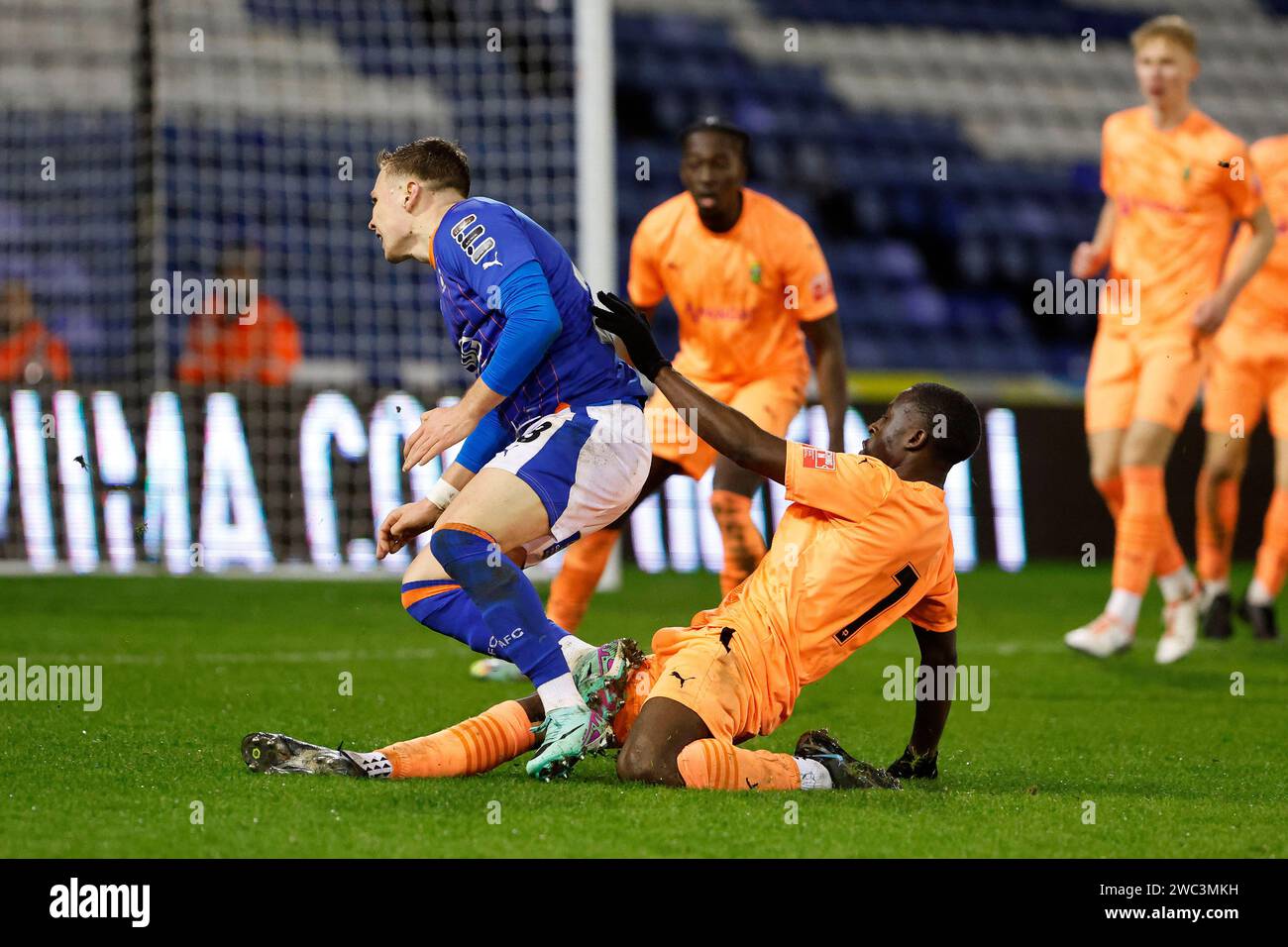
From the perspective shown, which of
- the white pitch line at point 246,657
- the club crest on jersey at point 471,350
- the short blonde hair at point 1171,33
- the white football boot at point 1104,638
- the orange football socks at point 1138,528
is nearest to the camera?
the club crest on jersey at point 471,350

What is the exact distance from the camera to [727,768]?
12.8 ft

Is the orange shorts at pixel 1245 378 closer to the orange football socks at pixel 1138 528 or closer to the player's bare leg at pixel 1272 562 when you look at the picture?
the player's bare leg at pixel 1272 562

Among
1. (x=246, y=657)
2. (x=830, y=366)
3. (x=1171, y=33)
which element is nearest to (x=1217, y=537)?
(x=1171, y=33)

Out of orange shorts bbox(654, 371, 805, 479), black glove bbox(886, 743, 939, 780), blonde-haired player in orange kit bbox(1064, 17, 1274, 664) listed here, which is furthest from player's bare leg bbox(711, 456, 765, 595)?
black glove bbox(886, 743, 939, 780)

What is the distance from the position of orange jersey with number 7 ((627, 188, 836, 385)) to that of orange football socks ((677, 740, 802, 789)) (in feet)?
9.35

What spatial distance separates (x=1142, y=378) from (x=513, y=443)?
3731mm

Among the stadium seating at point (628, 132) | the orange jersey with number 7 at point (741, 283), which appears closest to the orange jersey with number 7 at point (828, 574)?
the orange jersey with number 7 at point (741, 283)

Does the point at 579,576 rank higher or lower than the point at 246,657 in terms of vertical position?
higher

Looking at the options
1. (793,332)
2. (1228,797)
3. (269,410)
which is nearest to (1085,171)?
(269,410)

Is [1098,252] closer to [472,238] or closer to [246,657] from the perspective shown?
[246,657]

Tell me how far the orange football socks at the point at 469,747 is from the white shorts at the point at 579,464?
1.47ft

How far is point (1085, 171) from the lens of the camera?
1816cm

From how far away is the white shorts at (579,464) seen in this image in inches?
166

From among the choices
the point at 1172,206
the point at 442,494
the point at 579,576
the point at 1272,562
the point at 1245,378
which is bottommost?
the point at 1272,562
